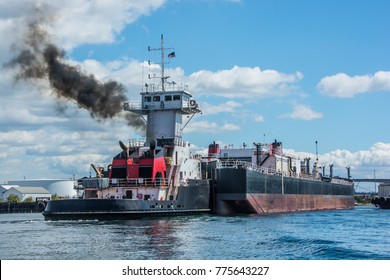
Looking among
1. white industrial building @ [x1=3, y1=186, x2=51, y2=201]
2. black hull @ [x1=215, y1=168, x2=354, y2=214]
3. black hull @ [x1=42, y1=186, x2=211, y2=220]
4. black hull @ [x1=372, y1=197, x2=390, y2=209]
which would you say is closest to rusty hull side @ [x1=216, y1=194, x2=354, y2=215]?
black hull @ [x1=215, y1=168, x2=354, y2=214]

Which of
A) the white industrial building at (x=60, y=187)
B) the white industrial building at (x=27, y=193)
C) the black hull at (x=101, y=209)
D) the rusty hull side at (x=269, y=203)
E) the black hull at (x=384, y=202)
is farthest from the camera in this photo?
the white industrial building at (x=60, y=187)

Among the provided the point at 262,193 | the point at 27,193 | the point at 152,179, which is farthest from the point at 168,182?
the point at 27,193

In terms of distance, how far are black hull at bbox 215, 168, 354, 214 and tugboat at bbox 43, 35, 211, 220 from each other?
1702mm

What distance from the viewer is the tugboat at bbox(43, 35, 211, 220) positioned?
3512 centimetres

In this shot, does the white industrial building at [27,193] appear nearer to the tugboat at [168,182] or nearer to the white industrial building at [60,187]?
the white industrial building at [60,187]

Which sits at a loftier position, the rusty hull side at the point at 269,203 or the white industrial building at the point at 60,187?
the white industrial building at the point at 60,187

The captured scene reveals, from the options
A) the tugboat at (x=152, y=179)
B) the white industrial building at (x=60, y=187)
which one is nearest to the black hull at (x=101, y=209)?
the tugboat at (x=152, y=179)

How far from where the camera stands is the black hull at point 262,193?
44.0 m

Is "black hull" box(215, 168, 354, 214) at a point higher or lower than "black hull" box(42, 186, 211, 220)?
higher

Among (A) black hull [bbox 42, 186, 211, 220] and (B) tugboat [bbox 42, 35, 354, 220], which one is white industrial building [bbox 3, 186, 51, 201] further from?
(A) black hull [bbox 42, 186, 211, 220]

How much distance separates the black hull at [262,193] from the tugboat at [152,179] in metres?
1.70

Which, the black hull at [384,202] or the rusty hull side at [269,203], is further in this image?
the black hull at [384,202]

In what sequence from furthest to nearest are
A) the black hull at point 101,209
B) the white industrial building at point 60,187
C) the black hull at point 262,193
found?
the white industrial building at point 60,187 → the black hull at point 262,193 → the black hull at point 101,209
